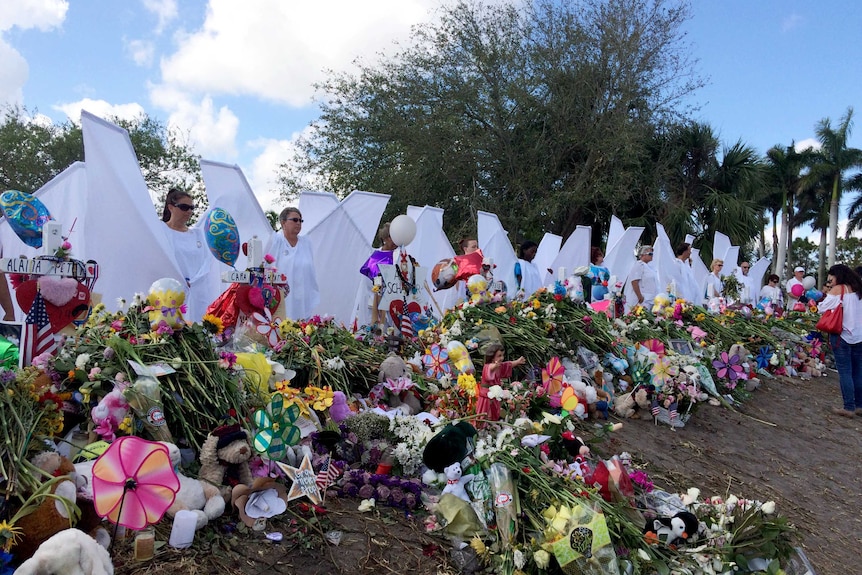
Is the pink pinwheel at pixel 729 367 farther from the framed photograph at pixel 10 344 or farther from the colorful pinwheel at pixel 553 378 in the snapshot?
the framed photograph at pixel 10 344

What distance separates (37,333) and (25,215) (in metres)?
0.73

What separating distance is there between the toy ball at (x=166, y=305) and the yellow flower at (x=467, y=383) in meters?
1.82

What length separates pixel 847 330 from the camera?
6.41 m

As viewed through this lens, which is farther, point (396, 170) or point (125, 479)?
point (396, 170)

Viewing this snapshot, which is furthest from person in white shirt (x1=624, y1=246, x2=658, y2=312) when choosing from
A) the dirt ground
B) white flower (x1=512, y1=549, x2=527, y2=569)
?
white flower (x1=512, y1=549, x2=527, y2=569)

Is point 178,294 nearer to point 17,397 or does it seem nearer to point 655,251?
point 17,397

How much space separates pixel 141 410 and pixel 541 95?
51.3 feet

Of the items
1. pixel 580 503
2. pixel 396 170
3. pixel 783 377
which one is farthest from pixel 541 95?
pixel 580 503

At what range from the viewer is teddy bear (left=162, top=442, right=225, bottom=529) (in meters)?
2.52

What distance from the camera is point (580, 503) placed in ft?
8.73

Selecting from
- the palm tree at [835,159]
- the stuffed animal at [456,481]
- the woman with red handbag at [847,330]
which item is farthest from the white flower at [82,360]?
the palm tree at [835,159]

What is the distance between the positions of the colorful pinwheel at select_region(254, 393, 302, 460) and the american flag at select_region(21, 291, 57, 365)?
1.34 metres

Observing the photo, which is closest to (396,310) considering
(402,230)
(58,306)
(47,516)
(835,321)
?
(402,230)

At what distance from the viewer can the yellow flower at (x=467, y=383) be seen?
414 cm
